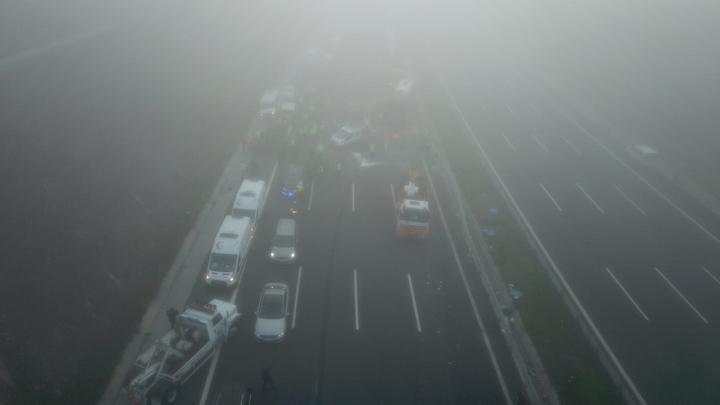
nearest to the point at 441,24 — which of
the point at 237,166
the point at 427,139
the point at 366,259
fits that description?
the point at 427,139

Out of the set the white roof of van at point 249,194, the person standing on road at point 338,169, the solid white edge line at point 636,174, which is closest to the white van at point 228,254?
the white roof of van at point 249,194

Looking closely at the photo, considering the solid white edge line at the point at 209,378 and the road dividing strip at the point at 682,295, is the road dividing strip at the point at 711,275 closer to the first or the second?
the road dividing strip at the point at 682,295

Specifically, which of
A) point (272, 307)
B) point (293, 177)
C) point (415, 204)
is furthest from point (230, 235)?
point (415, 204)

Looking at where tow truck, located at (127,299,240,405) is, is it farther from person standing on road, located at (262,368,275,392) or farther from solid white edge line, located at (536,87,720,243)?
solid white edge line, located at (536,87,720,243)

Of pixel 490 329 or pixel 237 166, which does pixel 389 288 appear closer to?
pixel 490 329

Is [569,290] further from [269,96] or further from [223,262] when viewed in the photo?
[269,96]
